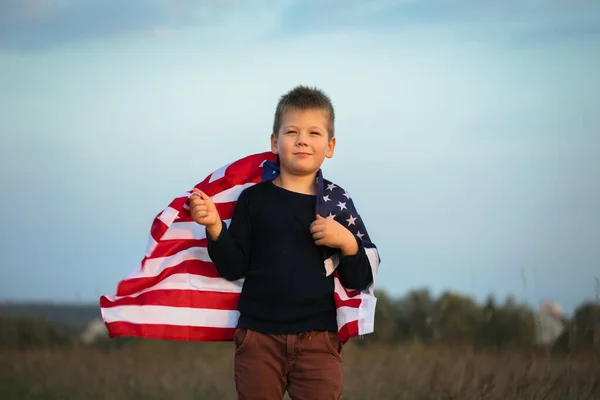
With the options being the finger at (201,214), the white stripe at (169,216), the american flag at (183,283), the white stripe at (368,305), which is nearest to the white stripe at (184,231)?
the american flag at (183,283)

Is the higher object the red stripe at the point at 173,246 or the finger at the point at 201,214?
the finger at the point at 201,214

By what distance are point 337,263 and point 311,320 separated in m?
0.35

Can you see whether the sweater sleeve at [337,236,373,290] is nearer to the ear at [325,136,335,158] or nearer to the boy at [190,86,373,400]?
the boy at [190,86,373,400]

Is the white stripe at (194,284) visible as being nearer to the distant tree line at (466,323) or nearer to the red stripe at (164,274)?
the red stripe at (164,274)

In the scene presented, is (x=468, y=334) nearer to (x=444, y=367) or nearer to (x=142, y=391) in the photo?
(x=444, y=367)

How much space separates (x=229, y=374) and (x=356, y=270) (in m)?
4.98

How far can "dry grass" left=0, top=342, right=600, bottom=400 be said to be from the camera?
21.7 feet

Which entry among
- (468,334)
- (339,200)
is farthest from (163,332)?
(468,334)

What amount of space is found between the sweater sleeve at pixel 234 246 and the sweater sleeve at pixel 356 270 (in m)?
0.53

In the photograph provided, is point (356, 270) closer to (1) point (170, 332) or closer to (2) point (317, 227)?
(2) point (317, 227)

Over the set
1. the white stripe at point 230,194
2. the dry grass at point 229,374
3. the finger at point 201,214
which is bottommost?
the dry grass at point 229,374

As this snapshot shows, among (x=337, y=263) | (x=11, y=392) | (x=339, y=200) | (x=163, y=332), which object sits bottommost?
(x=11, y=392)

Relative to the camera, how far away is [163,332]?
5125 mm

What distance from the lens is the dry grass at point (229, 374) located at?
21.7 ft
